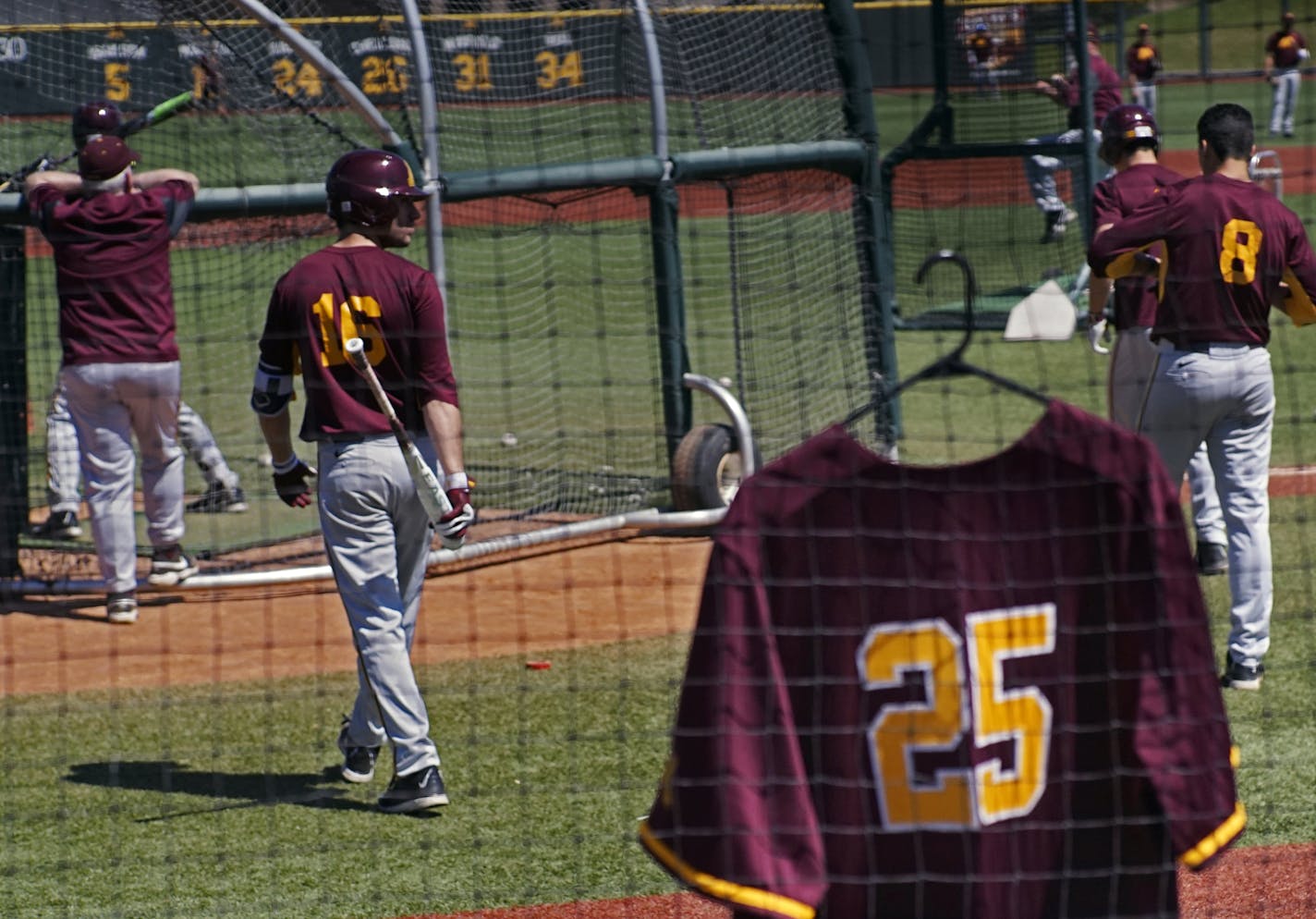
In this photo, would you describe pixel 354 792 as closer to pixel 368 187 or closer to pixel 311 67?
pixel 368 187

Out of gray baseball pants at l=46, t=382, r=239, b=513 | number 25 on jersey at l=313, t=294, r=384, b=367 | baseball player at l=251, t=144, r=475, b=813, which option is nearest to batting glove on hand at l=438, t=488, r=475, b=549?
baseball player at l=251, t=144, r=475, b=813

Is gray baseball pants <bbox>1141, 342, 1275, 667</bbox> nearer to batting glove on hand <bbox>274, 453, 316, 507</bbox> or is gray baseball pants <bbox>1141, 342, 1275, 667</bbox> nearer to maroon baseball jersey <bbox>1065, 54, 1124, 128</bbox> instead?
batting glove on hand <bbox>274, 453, 316, 507</bbox>

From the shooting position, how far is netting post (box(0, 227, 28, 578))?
794cm

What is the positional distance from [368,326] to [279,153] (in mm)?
3986

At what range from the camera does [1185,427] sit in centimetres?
607

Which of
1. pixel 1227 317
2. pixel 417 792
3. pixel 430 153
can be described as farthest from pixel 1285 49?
pixel 417 792

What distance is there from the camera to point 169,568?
7.77 m

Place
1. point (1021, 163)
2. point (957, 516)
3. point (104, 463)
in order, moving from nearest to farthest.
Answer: point (957, 516) < point (104, 463) < point (1021, 163)

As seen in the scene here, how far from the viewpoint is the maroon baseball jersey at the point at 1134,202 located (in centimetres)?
682

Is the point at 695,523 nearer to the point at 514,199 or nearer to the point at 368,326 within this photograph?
A: the point at 514,199

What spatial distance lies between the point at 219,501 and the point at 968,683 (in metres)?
7.07

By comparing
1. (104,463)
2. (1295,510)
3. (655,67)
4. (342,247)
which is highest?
(655,67)

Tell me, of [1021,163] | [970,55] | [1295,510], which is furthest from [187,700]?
[1021,163]

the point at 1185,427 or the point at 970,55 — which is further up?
the point at 970,55
